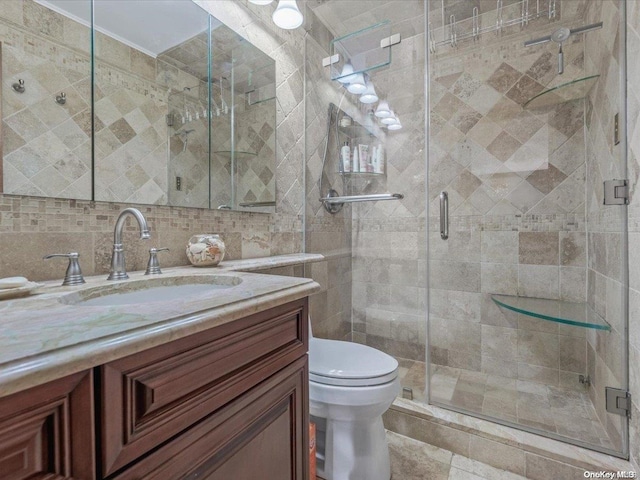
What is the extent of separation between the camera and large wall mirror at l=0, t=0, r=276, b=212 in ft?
2.88

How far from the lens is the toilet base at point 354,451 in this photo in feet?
4.17

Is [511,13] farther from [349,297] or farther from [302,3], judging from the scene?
[349,297]

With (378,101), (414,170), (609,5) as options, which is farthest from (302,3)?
(609,5)

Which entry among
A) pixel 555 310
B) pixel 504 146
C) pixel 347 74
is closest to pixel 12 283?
pixel 347 74

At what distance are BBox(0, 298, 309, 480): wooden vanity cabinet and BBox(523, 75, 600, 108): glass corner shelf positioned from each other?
205cm

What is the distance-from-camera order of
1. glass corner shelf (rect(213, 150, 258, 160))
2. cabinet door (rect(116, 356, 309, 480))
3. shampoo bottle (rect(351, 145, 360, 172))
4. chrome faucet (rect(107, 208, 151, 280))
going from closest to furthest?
cabinet door (rect(116, 356, 309, 480)) → chrome faucet (rect(107, 208, 151, 280)) → glass corner shelf (rect(213, 150, 258, 160)) → shampoo bottle (rect(351, 145, 360, 172))

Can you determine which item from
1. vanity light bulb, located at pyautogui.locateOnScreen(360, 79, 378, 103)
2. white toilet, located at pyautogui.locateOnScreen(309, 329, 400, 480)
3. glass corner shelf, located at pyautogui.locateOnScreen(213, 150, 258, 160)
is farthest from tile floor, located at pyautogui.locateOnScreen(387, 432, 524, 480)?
vanity light bulb, located at pyautogui.locateOnScreen(360, 79, 378, 103)

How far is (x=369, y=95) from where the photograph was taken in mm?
2252

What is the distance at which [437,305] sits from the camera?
2174mm

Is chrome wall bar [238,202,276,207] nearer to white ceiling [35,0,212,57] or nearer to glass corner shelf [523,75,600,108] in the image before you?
white ceiling [35,0,212,57]

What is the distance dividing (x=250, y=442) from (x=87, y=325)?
1.38 feet

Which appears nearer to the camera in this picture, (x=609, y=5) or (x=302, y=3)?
(x=609, y=5)

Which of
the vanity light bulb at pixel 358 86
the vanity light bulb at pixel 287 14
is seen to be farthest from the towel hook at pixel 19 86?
the vanity light bulb at pixel 358 86

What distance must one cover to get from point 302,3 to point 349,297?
6.51 feet
